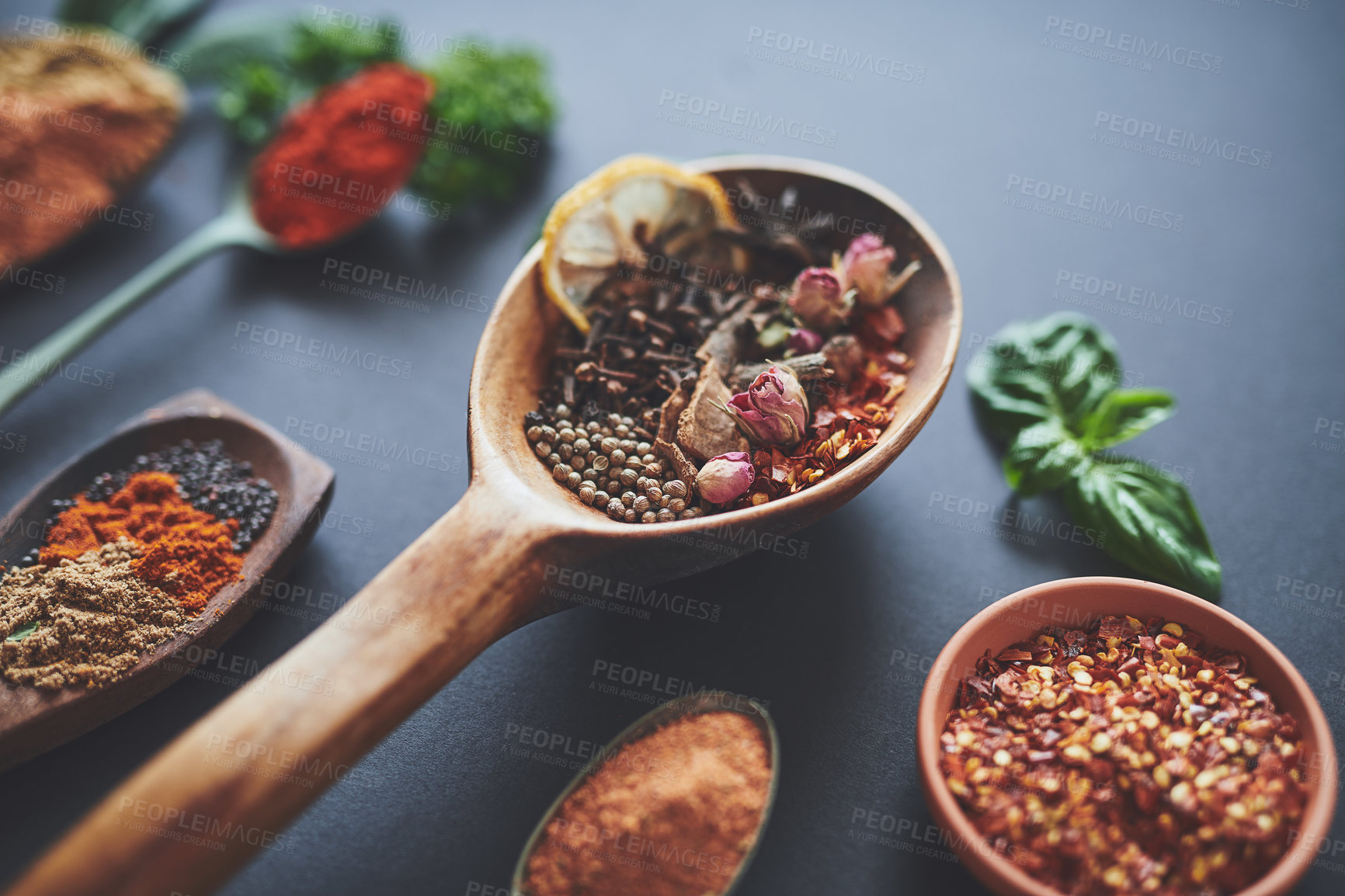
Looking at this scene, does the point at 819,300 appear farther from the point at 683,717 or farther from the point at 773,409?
the point at 683,717

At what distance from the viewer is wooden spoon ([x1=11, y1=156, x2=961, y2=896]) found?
1.08 m

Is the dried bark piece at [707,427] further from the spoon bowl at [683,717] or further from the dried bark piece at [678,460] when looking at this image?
the spoon bowl at [683,717]

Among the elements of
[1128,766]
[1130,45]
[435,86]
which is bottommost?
[1128,766]

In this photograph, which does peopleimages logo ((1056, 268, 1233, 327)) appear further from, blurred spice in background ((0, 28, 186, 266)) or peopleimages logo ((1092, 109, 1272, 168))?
blurred spice in background ((0, 28, 186, 266))

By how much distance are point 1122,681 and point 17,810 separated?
1842mm

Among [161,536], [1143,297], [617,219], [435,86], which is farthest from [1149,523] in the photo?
[435,86]

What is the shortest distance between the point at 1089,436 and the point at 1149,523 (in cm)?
22

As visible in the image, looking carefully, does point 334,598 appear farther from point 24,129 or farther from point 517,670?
point 24,129

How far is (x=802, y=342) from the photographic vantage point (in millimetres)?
1636

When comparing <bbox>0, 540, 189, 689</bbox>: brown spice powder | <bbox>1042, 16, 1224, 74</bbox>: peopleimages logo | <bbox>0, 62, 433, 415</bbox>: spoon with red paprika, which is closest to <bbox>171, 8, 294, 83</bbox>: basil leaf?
<bbox>0, 62, 433, 415</bbox>: spoon with red paprika

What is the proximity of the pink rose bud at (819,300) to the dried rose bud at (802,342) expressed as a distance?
3 centimetres

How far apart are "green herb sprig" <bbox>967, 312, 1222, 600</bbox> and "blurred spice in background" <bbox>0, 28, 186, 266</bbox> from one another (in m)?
2.16

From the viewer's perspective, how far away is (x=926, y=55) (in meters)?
2.49

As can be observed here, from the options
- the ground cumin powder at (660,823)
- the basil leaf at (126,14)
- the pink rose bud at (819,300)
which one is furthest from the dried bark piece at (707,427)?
the basil leaf at (126,14)
